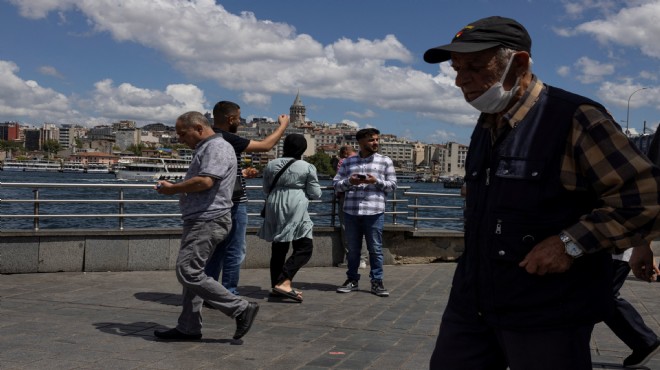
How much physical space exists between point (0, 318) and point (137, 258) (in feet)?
10.6

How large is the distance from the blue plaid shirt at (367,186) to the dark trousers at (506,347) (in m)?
5.30

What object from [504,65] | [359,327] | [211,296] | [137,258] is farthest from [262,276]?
[504,65]

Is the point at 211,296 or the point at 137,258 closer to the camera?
the point at 211,296

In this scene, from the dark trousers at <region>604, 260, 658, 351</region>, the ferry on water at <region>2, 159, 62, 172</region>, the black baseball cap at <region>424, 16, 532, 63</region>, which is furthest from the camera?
the ferry on water at <region>2, 159, 62, 172</region>

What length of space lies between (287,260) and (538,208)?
5.20 metres

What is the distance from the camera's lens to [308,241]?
754 centimetres

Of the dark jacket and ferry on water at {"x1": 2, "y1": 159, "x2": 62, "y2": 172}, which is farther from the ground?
the dark jacket

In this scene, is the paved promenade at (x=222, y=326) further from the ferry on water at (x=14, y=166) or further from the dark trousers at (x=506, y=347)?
the ferry on water at (x=14, y=166)

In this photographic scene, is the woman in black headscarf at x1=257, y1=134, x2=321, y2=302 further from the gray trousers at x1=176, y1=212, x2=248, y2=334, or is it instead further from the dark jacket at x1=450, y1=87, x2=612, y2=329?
the dark jacket at x1=450, y1=87, x2=612, y2=329

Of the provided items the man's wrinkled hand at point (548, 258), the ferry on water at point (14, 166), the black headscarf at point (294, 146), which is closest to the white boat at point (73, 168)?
the ferry on water at point (14, 166)

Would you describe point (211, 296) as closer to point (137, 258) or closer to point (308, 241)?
point (308, 241)

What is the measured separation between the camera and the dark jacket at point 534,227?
2283 mm

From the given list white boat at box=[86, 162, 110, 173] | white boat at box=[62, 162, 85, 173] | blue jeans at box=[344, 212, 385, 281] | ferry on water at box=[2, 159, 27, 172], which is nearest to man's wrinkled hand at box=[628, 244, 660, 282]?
blue jeans at box=[344, 212, 385, 281]

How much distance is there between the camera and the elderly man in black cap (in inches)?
87.0
